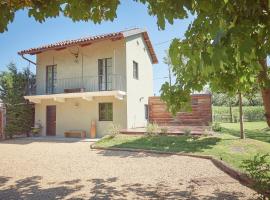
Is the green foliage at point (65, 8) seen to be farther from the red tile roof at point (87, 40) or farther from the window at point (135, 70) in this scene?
the window at point (135, 70)

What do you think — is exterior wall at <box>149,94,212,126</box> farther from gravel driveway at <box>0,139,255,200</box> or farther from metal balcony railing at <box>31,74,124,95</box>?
gravel driveway at <box>0,139,255,200</box>

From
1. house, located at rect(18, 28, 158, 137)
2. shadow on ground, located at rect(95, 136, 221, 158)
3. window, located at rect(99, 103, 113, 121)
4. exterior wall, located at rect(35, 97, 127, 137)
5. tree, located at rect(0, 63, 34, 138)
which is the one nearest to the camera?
shadow on ground, located at rect(95, 136, 221, 158)

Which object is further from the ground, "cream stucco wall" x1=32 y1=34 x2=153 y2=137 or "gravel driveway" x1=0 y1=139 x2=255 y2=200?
"cream stucco wall" x1=32 y1=34 x2=153 y2=137

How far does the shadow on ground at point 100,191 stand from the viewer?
577cm

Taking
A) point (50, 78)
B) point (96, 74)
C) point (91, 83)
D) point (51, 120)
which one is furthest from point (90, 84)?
point (51, 120)

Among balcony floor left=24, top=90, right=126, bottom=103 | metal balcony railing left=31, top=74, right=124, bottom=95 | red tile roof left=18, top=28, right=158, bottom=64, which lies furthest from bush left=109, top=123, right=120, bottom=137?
red tile roof left=18, top=28, right=158, bottom=64

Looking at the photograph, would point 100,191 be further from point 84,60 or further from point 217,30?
point 84,60

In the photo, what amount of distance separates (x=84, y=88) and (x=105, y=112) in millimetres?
2473

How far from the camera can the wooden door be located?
826 inches

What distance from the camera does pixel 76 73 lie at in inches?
803

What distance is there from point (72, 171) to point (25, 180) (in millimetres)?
1541

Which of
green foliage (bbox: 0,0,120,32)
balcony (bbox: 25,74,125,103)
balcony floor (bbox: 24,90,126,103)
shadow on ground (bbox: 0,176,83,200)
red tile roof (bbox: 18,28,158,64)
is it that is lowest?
shadow on ground (bbox: 0,176,83,200)

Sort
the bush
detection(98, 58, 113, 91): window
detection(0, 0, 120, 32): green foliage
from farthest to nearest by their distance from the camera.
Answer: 1. detection(98, 58, 113, 91): window
2. the bush
3. detection(0, 0, 120, 32): green foliage

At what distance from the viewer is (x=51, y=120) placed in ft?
69.3
